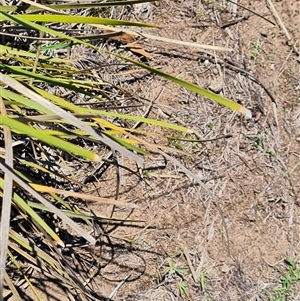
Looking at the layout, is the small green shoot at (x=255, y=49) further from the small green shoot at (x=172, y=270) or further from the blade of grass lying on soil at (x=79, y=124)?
the blade of grass lying on soil at (x=79, y=124)

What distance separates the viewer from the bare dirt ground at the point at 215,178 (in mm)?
1795

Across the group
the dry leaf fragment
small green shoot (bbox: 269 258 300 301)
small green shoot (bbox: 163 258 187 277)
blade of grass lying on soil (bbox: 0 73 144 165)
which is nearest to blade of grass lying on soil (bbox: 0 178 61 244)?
blade of grass lying on soil (bbox: 0 73 144 165)

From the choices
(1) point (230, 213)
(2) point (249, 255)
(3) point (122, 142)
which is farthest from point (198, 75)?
(3) point (122, 142)

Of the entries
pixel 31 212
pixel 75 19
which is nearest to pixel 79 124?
pixel 75 19

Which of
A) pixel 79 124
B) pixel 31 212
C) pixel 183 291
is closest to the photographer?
pixel 79 124

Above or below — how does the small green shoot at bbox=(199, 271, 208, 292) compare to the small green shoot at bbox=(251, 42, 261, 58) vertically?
below

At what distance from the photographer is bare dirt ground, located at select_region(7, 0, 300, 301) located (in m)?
1.79

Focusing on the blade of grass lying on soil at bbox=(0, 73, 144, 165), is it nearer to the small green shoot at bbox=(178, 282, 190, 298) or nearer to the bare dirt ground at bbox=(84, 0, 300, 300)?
the bare dirt ground at bbox=(84, 0, 300, 300)

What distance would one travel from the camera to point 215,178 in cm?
182

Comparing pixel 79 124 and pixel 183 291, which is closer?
pixel 79 124

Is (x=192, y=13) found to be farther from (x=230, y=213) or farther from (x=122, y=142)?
(x=122, y=142)

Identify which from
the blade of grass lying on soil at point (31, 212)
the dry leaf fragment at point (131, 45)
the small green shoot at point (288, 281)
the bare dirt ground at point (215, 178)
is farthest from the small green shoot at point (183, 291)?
the dry leaf fragment at point (131, 45)

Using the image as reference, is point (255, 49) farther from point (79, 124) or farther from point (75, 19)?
point (79, 124)

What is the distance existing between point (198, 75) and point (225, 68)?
95 millimetres
